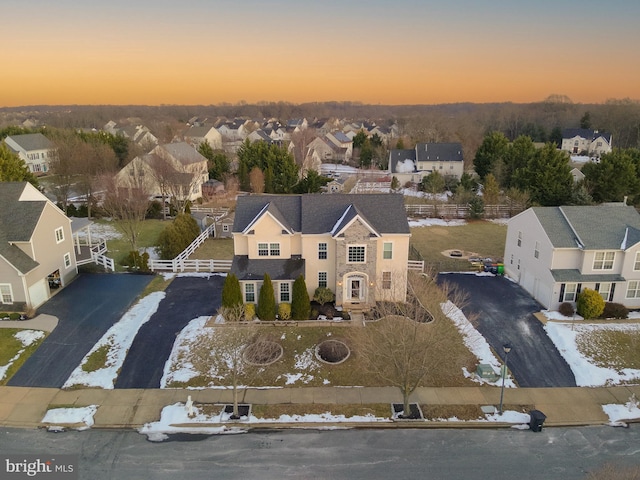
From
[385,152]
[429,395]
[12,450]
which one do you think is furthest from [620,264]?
[385,152]

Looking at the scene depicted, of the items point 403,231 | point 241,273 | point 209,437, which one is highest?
point 403,231

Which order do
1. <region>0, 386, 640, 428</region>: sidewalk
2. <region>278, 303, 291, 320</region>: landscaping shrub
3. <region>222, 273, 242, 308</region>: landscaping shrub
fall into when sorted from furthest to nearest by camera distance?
<region>278, 303, 291, 320</region>: landscaping shrub → <region>222, 273, 242, 308</region>: landscaping shrub → <region>0, 386, 640, 428</region>: sidewalk

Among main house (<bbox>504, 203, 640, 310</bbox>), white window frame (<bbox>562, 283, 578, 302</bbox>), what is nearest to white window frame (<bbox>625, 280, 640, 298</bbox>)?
main house (<bbox>504, 203, 640, 310</bbox>)

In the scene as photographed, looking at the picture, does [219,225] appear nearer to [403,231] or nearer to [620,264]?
[403,231]

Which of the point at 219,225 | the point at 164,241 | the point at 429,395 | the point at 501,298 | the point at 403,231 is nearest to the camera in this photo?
the point at 429,395

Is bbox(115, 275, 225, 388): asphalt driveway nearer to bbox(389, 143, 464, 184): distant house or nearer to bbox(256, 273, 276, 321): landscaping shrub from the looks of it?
bbox(256, 273, 276, 321): landscaping shrub

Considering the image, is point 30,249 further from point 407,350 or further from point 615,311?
point 615,311

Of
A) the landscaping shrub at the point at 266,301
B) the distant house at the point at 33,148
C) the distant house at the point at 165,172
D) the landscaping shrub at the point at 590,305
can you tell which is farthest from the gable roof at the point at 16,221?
the distant house at the point at 33,148
